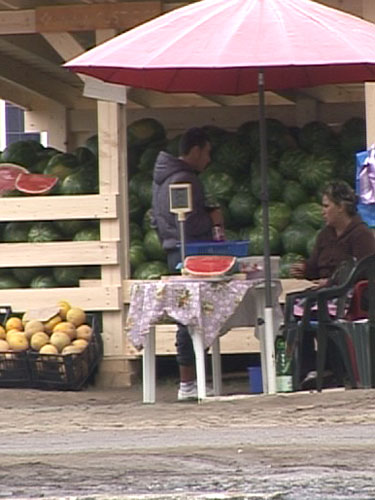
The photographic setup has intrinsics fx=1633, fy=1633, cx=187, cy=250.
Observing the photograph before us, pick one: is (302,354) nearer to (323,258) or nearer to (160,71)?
(323,258)

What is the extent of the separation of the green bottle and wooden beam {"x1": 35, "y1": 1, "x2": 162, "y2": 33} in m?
3.18

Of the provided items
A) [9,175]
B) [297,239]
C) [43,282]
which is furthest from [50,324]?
[297,239]

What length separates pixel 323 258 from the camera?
1107 cm

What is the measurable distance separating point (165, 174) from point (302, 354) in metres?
1.61

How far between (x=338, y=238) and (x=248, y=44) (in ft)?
6.28

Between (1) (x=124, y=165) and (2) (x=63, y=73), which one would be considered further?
(2) (x=63, y=73)

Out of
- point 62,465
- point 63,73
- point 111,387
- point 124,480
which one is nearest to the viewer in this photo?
point 124,480

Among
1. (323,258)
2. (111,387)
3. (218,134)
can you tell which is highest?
(218,134)

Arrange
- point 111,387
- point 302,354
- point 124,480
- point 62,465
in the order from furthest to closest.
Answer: point 111,387 → point 302,354 → point 62,465 → point 124,480

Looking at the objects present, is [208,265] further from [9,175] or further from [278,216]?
[9,175]

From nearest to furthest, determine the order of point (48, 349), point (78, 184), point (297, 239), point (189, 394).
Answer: point (189, 394) < point (48, 349) < point (297, 239) < point (78, 184)

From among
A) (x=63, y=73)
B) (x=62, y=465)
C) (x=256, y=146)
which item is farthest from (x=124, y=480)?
(x=63, y=73)

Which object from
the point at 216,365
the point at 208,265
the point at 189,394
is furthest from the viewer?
the point at 216,365

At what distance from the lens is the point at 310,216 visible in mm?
12766
